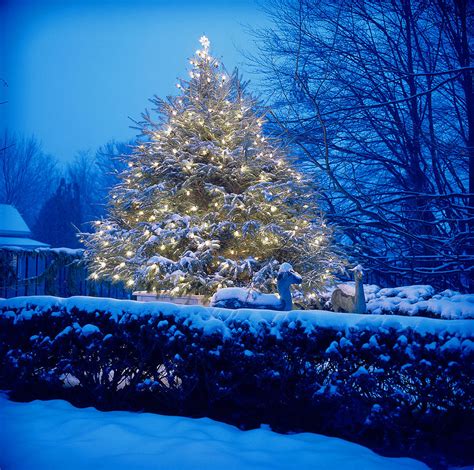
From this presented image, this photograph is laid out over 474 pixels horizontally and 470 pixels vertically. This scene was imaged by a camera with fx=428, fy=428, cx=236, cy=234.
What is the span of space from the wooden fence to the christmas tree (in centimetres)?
393

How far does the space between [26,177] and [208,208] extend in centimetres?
3112

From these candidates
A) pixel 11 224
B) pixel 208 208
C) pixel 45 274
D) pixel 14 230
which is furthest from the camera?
pixel 11 224

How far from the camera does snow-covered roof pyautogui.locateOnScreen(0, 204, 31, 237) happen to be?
1858 centimetres

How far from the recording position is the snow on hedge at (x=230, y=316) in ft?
11.5

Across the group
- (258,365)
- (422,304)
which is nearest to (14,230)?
(422,304)

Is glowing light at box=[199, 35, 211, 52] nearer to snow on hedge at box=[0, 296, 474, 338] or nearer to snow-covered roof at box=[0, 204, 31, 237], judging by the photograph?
snow on hedge at box=[0, 296, 474, 338]

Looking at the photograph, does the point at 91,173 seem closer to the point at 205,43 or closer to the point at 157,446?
the point at 205,43

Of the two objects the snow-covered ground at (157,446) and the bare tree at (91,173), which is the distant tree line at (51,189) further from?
the snow-covered ground at (157,446)

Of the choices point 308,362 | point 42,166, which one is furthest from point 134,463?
point 42,166

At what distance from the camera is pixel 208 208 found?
7555 millimetres

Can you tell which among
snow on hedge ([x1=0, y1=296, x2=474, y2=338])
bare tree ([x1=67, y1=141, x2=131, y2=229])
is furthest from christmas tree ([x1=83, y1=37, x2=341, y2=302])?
bare tree ([x1=67, y1=141, x2=131, y2=229])

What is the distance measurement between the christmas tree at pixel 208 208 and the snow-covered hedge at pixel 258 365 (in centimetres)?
236

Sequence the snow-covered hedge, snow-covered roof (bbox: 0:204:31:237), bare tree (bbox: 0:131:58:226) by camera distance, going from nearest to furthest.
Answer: the snow-covered hedge, snow-covered roof (bbox: 0:204:31:237), bare tree (bbox: 0:131:58:226)

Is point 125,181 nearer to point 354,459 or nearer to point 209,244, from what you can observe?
point 209,244
